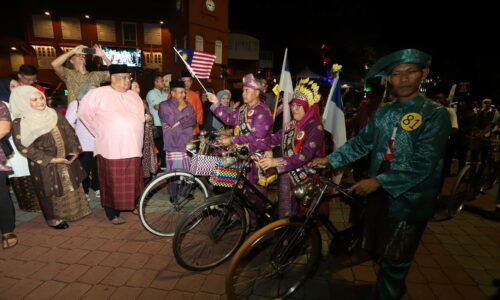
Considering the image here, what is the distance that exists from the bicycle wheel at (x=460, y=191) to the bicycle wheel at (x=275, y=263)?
3270 millimetres

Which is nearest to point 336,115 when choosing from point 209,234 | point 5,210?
point 209,234

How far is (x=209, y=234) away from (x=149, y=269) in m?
0.81

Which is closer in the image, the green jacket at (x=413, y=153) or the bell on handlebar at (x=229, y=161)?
the green jacket at (x=413, y=153)

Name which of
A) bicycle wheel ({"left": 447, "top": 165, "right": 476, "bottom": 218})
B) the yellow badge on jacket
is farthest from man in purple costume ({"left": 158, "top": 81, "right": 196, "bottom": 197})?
bicycle wheel ({"left": 447, "top": 165, "right": 476, "bottom": 218})

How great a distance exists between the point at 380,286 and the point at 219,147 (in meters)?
2.29

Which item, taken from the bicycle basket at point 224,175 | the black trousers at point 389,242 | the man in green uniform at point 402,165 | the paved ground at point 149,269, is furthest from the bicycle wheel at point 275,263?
the bicycle basket at point 224,175

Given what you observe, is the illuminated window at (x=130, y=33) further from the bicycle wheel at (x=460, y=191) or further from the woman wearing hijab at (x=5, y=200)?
the bicycle wheel at (x=460, y=191)

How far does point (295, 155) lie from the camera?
10.1ft

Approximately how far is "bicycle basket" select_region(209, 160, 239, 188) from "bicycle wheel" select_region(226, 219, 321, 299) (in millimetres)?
795

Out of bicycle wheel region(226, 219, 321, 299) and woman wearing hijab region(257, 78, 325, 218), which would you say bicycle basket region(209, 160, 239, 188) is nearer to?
woman wearing hijab region(257, 78, 325, 218)

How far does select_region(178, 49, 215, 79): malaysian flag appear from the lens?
4965 mm

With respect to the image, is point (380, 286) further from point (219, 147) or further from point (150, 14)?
point (150, 14)

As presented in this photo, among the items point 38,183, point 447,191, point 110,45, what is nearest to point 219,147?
point 38,183

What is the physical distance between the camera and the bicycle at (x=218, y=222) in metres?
3.04
